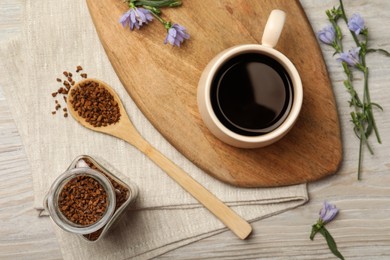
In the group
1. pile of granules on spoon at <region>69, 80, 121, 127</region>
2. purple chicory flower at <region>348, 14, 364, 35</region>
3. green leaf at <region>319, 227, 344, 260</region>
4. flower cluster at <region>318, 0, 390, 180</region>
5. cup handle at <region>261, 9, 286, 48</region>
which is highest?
cup handle at <region>261, 9, 286, 48</region>

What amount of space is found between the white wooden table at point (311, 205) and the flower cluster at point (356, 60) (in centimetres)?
2

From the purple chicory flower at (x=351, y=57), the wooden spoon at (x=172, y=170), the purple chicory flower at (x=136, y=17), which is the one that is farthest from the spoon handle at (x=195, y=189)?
the purple chicory flower at (x=351, y=57)

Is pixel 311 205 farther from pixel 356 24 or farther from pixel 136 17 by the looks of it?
pixel 136 17

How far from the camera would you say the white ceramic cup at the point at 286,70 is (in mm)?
939

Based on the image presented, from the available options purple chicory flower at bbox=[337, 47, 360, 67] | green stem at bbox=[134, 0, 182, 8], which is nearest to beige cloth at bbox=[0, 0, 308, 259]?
green stem at bbox=[134, 0, 182, 8]

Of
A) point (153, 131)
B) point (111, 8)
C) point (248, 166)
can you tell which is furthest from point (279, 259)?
point (111, 8)

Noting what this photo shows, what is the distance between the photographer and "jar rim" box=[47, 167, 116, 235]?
0.98 meters

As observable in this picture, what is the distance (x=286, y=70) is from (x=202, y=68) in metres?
0.17

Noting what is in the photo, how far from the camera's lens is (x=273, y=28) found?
0.93 m

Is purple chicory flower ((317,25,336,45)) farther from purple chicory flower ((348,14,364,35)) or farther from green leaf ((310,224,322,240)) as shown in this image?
green leaf ((310,224,322,240))

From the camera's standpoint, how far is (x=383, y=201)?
1112mm

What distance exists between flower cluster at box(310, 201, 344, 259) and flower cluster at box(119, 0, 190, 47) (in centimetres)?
45

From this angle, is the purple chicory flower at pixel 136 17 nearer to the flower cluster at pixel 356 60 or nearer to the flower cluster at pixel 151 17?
the flower cluster at pixel 151 17

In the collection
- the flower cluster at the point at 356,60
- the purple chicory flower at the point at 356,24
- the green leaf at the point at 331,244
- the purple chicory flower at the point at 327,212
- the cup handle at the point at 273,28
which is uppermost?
the cup handle at the point at 273,28
